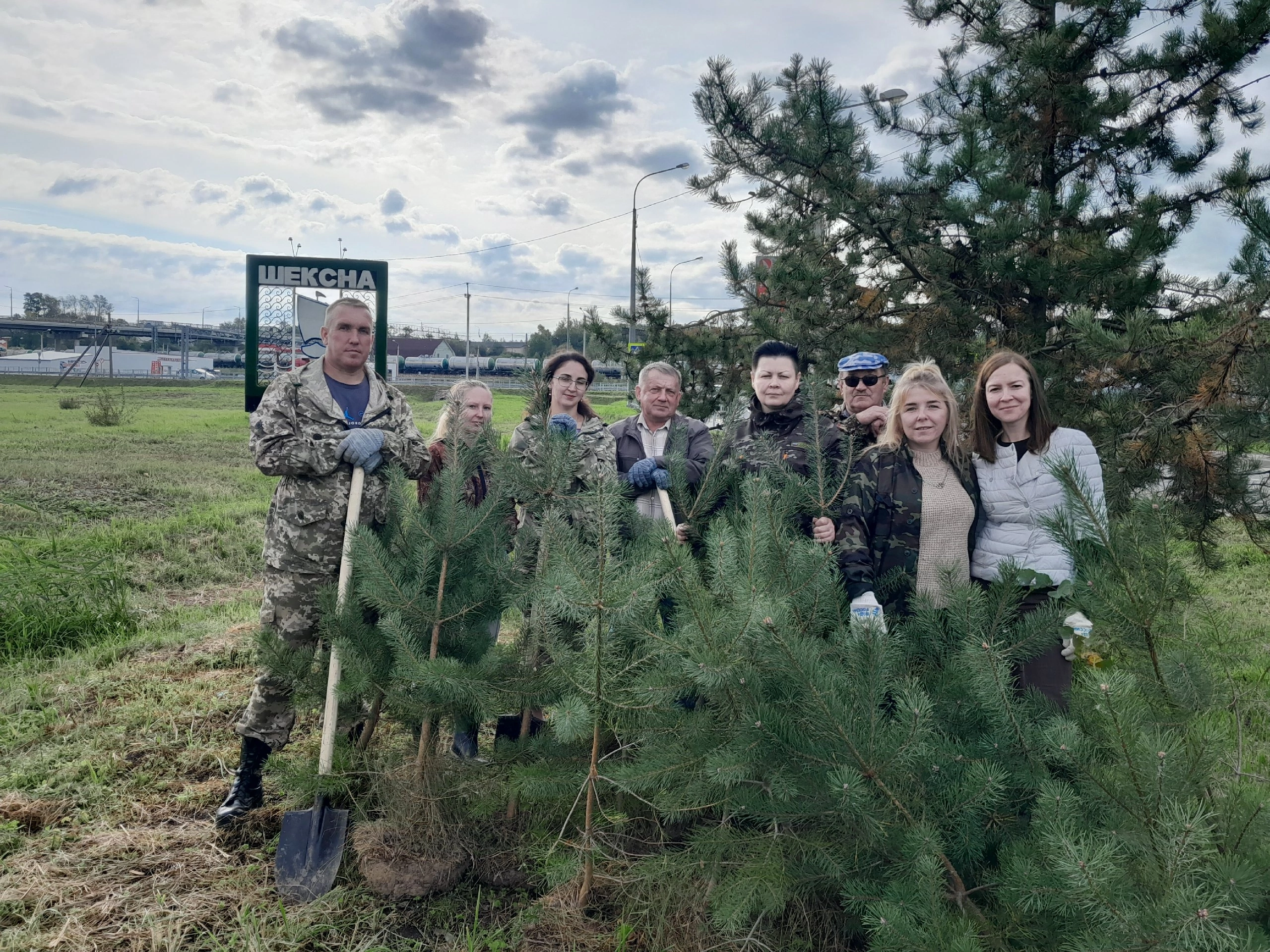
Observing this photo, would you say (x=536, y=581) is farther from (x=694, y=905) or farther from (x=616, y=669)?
(x=694, y=905)

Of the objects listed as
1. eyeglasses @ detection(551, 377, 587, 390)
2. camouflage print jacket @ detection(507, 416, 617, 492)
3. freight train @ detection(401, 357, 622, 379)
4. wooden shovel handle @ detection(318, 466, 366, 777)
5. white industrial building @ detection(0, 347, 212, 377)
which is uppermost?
freight train @ detection(401, 357, 622, 379)

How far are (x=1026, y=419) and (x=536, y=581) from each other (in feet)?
6.15

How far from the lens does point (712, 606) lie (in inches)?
79.9

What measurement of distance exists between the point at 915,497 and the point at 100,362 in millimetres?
36368

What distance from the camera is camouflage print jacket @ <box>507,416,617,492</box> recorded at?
→ 2854mm

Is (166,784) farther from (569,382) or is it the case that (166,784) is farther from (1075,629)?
(1075,629)

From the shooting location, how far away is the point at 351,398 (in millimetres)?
3629

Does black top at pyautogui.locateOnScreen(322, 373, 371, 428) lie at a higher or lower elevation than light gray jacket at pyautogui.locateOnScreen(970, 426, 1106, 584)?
higher

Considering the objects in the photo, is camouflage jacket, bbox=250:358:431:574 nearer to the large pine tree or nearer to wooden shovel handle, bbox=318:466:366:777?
wooden shovel handle, bbox=318:466:366:777

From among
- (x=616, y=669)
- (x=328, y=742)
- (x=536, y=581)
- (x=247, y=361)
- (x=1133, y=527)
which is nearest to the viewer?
(x=1133, y=527)

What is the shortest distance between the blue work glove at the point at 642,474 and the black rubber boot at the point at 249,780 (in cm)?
189

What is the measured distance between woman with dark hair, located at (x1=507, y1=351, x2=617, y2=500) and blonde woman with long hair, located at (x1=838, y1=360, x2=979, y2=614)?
0.92 metres

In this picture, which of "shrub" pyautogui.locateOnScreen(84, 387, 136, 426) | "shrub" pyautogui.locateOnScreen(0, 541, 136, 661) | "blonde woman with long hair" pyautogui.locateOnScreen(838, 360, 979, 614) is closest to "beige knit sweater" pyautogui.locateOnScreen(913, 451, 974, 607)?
"blonde woman with long hair" pyautogui.locateOnScreen(838, 360, 979, 614)

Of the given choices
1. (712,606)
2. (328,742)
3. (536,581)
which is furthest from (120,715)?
(712,606)
